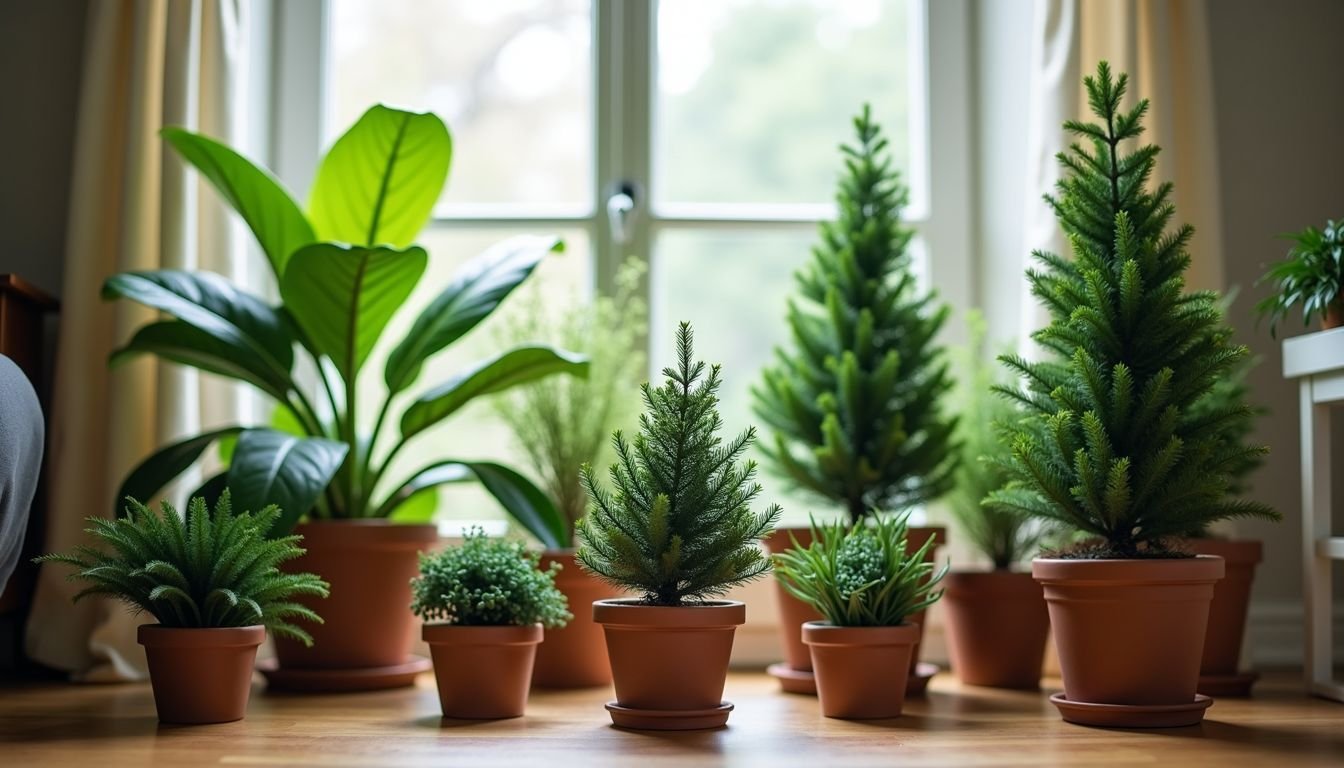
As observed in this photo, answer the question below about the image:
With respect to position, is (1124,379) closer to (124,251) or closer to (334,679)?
(334,679)

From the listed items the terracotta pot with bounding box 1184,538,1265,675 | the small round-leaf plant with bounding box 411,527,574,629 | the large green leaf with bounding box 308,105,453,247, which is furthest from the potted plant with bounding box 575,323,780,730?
the terracotta pot with bounding box 1184,538,1265,675

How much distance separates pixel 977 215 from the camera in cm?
306

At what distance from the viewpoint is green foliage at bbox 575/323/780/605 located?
1.85 metres

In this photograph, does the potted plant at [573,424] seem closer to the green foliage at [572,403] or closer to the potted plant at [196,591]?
the green foliage at [572,403]

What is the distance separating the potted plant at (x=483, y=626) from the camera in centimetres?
195

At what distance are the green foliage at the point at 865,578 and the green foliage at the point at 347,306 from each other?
0.61m

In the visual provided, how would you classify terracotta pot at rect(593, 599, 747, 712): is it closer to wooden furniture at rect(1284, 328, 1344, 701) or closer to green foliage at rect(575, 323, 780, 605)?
green foliage at rect(575, 323, 780, 605)

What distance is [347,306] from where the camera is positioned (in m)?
2.30

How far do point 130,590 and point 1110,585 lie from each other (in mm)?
1516

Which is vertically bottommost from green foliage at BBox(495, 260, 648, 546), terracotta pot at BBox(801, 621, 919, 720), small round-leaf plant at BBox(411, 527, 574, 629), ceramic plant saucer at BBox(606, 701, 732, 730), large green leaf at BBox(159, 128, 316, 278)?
ceramic plant saucer at BBox(606, 701, 732, 730)

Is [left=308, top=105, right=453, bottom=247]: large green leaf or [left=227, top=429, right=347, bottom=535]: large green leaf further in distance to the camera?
[left=308, top=105, right=453, bottom=247]: large green leaf

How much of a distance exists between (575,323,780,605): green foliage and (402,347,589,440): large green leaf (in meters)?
0.55

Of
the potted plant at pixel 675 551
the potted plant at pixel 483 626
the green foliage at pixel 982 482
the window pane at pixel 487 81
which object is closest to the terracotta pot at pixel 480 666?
the potted plant at pixel 483 626

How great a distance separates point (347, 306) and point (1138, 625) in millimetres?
1517
